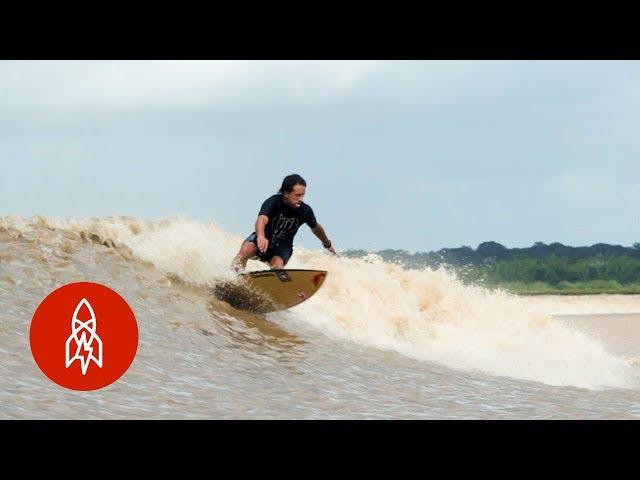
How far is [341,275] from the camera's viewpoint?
17344 millimetres

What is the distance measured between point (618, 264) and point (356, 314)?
30.5 metres

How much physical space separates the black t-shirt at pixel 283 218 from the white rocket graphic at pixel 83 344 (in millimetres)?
3919

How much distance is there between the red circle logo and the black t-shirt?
9.55 feet

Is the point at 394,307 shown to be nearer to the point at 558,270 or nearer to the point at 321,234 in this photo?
the point at 321,234

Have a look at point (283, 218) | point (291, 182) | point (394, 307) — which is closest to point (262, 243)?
point (283, 218)

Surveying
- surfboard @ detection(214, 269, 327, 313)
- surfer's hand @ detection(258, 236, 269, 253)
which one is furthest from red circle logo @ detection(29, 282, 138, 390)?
surfboard @ detection(214, 269, 327, 313)

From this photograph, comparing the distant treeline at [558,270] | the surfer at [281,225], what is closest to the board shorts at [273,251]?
the surfer at [281,225]

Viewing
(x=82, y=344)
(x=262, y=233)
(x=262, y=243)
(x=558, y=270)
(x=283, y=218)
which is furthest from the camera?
(x=558, y=270)

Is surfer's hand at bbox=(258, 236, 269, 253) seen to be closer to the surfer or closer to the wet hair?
the surfer

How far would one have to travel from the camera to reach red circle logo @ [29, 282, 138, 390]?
754cm

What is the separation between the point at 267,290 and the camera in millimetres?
12180

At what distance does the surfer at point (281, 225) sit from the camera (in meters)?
11.5

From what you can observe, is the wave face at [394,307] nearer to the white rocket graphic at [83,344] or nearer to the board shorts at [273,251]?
the board shorts at [273,251]

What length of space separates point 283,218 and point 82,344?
4.34 meters
